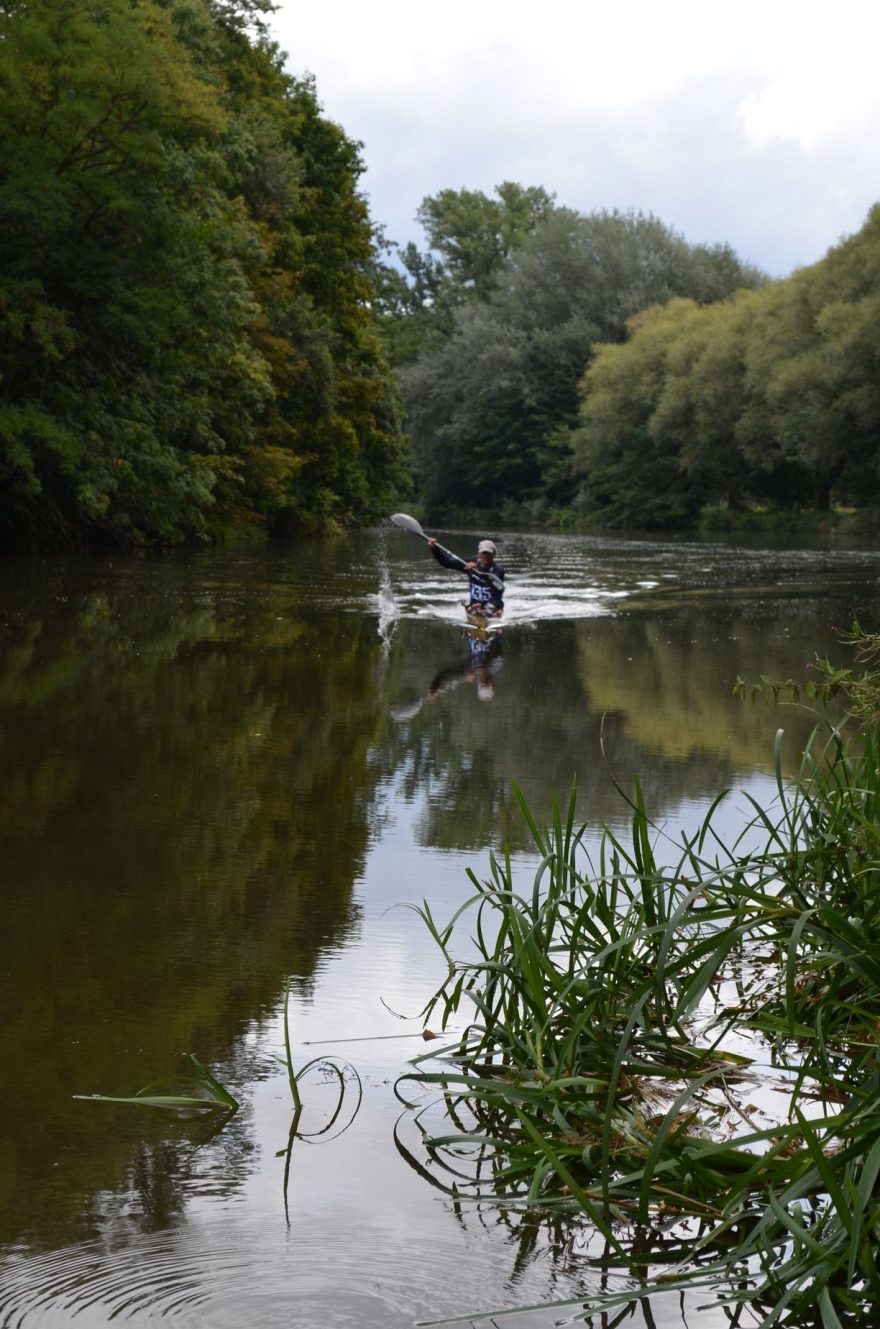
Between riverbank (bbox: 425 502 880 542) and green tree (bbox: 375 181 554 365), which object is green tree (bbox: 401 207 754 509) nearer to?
riverbank (bbox: 425 502 880 542)

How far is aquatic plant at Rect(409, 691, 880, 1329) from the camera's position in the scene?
3.11 metres

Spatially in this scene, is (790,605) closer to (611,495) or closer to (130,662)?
(130,662)

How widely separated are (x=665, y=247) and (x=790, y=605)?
2380 inches

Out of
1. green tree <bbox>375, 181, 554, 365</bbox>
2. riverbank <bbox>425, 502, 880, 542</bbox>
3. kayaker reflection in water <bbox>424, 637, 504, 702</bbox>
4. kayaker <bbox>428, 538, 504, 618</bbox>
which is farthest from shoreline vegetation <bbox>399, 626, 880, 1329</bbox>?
green tree <bbox>375, 181, 554, 365</bbox>

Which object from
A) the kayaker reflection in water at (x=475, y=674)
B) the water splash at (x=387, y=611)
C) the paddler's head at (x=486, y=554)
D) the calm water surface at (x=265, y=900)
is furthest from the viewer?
the paddler's head at (x=486, y=554)

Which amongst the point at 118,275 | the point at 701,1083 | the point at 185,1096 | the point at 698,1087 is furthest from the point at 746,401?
the point at 701,1083

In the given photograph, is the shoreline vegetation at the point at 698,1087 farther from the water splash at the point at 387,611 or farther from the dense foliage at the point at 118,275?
the dense foliage at the point at 118,275

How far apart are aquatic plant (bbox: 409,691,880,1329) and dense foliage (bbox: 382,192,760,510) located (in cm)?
7510

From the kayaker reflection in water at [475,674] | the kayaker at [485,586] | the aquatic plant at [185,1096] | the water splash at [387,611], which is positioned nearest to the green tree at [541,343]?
the water splash at [387,611]

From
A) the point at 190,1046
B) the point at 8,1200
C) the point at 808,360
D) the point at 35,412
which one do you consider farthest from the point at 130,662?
the point at 808,360

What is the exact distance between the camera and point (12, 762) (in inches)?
366

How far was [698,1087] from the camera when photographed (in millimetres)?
3646

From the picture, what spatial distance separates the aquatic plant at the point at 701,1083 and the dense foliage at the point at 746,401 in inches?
2024

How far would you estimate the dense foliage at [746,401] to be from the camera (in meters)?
56.3
